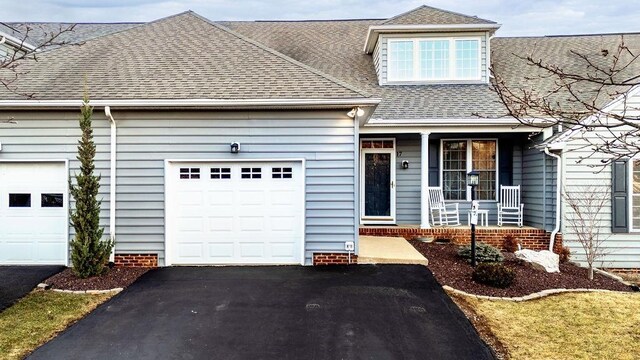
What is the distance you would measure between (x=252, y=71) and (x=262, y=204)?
269cm

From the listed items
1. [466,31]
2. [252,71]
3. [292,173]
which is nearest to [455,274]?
[292,173]

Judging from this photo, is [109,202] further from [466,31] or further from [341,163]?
[466,31]

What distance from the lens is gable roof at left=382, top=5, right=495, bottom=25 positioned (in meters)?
11.3

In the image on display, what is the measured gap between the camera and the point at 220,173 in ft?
25.5

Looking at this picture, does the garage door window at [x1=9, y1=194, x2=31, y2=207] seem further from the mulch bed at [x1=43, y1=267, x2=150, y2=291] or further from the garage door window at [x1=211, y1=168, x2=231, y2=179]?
the garage door window at [x1=211, y1=168, x2=231, y2=179]

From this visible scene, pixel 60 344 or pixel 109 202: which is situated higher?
pixel 109 202

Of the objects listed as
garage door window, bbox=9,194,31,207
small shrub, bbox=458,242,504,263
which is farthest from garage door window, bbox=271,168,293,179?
garage door window, bbox=9,194,31,207

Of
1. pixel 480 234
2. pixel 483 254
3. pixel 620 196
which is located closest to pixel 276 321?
pixel 483 254

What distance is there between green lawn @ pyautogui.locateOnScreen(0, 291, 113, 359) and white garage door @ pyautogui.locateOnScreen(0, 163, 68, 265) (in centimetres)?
170

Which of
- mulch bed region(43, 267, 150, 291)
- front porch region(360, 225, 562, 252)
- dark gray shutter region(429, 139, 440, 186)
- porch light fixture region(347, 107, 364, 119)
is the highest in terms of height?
porch light fixture region(347, 107, 364, 119)

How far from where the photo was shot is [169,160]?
7660mm

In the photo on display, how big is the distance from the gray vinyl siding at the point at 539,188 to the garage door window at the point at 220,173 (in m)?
6.98

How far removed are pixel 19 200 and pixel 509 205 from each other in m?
10.9

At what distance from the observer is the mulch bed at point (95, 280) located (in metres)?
6.57
